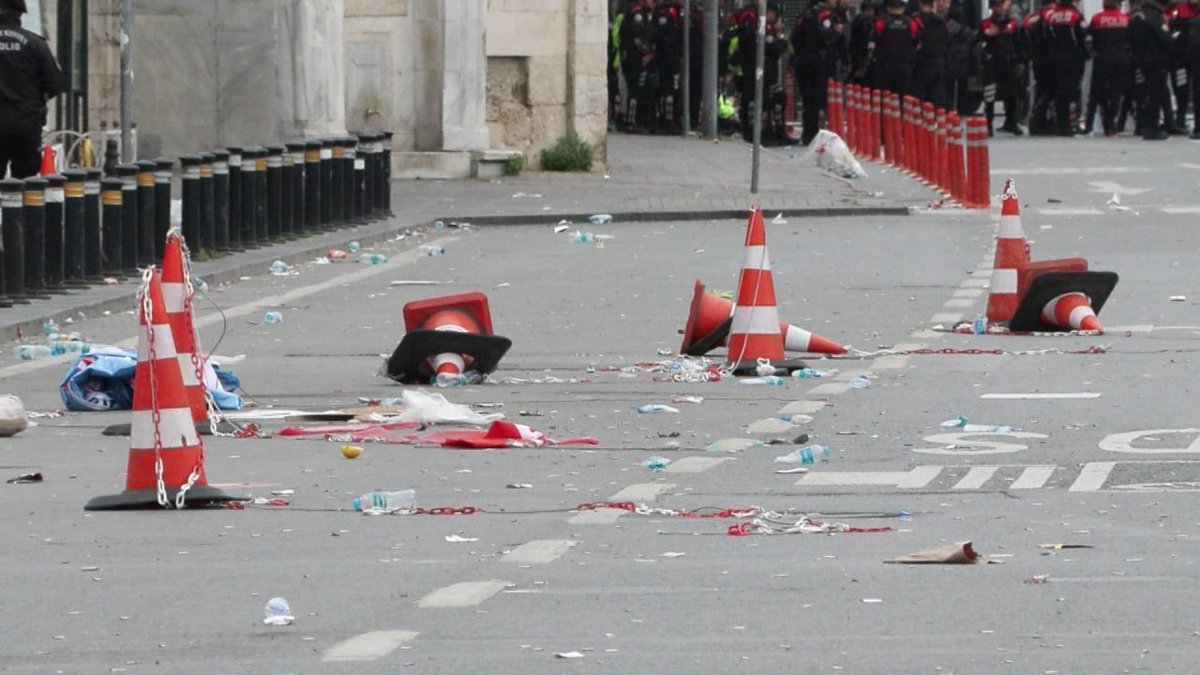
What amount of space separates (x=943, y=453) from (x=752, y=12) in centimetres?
3327

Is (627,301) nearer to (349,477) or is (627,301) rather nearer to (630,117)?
(349,477)

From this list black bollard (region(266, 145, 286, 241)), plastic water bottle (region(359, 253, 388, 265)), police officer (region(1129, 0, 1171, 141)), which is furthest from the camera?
police officer (region(1129, 0, 1171, 141))

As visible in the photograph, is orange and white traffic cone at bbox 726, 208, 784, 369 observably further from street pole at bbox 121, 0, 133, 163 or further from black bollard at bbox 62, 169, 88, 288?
street pole at bbox 121, 0, 133, 163

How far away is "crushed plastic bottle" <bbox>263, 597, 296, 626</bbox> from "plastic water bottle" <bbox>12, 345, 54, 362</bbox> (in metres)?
7.99

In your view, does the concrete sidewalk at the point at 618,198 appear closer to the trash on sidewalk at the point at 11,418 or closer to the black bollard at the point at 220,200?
the black bollard at the point at 220,200

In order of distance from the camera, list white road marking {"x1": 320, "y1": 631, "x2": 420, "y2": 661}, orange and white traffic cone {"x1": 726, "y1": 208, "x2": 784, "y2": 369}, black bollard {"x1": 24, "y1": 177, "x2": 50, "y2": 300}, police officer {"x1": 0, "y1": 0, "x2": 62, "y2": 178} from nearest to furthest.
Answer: white road marking {"x1": 320, "y1": 631, "x2": 420, "y2": 661}
orange and white traffic cone {"x1": 726, "y1": 208, "x2": 784, "y2": 369}
black bollard {"x1": 24, "y1": 177, "x2": 50, "y2": 300}
police officer {"x1": 0, "y1": 0, "x2": 62, "y2": 178}

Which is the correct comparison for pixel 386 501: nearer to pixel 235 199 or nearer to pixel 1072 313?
pixel 1072 313

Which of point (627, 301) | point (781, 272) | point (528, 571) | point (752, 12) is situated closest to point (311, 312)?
point (627, 301)

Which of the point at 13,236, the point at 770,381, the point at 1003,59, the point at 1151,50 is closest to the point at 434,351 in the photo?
the point at 770,381

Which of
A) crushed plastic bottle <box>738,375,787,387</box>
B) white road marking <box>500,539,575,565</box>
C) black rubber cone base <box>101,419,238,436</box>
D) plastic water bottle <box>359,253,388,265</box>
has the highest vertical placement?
white road marking <box>500,539,575,565</box>

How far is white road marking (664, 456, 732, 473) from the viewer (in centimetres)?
1072

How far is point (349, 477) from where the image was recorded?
10.5m

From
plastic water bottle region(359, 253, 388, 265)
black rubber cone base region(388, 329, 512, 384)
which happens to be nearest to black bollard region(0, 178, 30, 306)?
black rubber cone base region(388, 329, 512, 384)

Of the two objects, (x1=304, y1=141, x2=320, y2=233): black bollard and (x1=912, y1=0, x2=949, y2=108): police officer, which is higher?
(x1=912, y1=0, x2=949, y2=108): police officer
